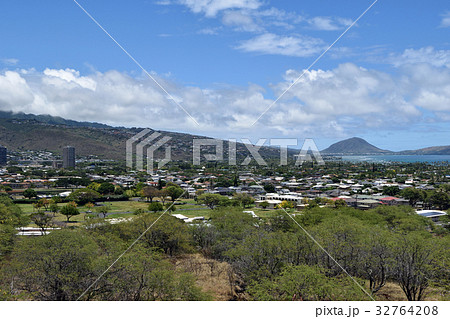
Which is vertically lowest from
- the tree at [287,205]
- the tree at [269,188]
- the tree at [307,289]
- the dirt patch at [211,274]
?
the dirt patch at [211,274]

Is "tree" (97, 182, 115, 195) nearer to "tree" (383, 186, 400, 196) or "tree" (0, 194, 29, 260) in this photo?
"tree" (0, 194, 29, 260)

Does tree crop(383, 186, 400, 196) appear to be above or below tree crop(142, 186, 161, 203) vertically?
below

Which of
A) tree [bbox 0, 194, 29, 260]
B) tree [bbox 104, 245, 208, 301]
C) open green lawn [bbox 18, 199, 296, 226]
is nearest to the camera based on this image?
tree [bbox 104, 245, 208, 301]

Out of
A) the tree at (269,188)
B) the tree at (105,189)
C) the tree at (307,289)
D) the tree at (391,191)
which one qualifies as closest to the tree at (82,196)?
the tree at (105,189)

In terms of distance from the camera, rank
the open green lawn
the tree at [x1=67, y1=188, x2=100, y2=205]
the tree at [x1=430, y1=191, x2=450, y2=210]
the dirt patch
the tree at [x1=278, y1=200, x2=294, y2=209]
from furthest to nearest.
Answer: the tree at [x1=430, y1=191, x2=450, y2=210] → the tree at [x1=67, y1=188, x2=100, y2=205] → the tree at [x1=278, y1=200, x2=294, y2=209] → the open green lawn → the dirt patch

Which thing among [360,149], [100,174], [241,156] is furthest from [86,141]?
[360,149]

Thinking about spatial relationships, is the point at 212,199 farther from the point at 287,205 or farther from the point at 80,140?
the point at 80,140

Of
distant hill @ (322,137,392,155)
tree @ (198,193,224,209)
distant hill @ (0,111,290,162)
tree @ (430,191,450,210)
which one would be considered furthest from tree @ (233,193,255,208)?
distant hill @ (322,137,392,155)

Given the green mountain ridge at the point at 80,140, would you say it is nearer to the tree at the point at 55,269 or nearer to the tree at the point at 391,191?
the tree at the point at 391,191

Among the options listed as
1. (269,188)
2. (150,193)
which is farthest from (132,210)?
(269,188)
